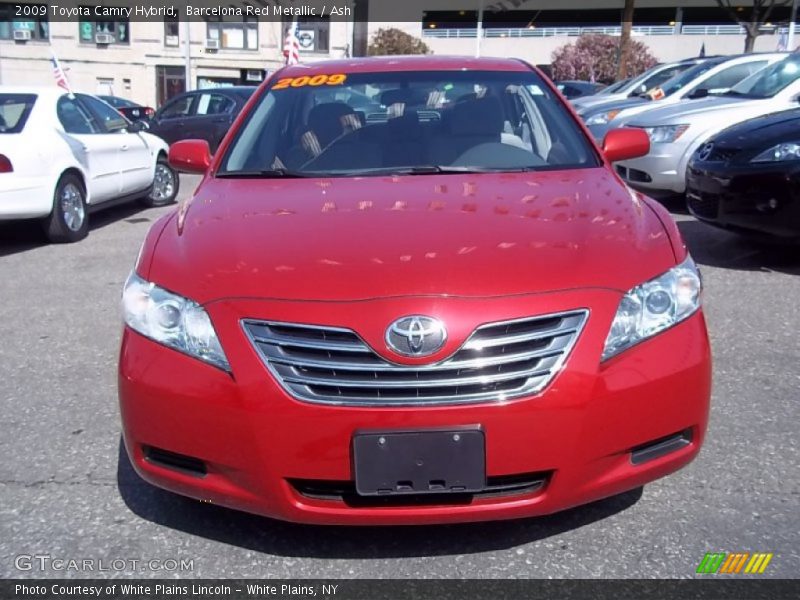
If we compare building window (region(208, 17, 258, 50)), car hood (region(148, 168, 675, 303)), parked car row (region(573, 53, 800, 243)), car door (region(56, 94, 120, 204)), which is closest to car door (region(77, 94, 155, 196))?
car door (region(56, 94, 120, 204))

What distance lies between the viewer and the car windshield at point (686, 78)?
11.1 meters

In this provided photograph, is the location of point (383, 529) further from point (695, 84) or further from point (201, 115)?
Result: point (201, 115)

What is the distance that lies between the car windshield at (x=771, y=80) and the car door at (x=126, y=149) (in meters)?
6.51

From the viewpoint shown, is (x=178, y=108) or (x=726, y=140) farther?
(x=178, y=108)

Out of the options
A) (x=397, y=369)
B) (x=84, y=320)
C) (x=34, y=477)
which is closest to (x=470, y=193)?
(x=397, y=369)

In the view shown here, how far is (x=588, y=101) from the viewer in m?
14.0

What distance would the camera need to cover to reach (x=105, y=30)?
126ft

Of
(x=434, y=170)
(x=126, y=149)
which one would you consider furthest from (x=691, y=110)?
(x=126, y=149)

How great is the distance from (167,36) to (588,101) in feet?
97.8

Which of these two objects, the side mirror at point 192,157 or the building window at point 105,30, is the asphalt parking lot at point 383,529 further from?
the building window at point 105,30

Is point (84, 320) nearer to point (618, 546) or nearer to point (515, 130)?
point (515, 130)

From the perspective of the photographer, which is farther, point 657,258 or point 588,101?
point 588,101

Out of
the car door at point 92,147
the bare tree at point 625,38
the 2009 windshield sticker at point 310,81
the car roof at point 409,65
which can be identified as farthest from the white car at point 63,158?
the bare tree at point 625,38

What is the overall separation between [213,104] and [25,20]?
28.8 meters
